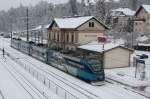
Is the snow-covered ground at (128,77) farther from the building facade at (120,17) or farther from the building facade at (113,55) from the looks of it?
the building facade at (120,17)

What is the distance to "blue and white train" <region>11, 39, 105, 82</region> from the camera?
3438 cm

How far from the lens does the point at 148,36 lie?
73.6m

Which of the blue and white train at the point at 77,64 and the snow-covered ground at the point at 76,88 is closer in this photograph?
the snow-covered ground at the point at 76,88

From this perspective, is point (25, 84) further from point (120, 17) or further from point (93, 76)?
point (120, 17)

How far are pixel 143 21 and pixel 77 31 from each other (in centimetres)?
3270

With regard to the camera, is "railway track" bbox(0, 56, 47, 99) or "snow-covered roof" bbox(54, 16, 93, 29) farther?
"snow-covered roof" bbox(54, 16, 93, 29)

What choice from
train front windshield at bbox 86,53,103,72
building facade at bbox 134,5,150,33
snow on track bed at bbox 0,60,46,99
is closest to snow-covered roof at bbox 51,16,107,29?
snow on track bed at bbox 0,60,46,99

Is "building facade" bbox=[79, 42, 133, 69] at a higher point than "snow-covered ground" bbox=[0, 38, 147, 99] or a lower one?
higher

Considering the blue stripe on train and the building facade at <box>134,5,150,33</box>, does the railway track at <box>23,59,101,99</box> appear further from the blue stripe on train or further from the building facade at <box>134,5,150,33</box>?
the building facade at <box>134,5,150,33</box>

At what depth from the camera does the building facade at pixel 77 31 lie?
170ft

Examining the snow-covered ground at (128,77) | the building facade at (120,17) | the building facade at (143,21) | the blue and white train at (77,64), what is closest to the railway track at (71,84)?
the blue and white train at (77,64)

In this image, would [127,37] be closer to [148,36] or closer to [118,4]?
[148,36]

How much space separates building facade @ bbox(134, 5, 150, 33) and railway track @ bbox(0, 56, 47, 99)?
139 feet

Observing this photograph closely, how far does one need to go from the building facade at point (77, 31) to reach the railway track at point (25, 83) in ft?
28.7
